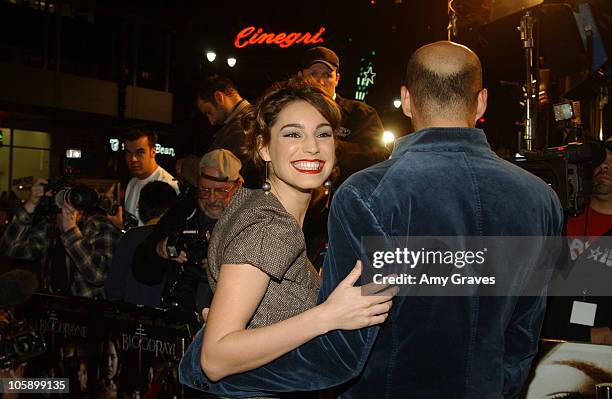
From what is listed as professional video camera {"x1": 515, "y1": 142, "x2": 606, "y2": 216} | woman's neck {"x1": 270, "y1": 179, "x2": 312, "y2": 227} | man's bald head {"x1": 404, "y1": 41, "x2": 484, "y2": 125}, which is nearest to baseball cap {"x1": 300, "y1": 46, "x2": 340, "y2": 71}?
professional video camera {"x1": 515, "y1": 142, "x2": 606, "y2": 216}

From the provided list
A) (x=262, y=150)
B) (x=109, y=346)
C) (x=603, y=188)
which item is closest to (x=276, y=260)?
(x=262, y=150)

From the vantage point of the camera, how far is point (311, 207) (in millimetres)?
3199

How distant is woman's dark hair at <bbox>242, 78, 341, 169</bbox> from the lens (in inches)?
91.7

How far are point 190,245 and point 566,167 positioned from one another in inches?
84.7

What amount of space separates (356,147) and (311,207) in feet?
3.92

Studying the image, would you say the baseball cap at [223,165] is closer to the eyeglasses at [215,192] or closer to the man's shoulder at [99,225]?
the eyeglasses at [215,192]

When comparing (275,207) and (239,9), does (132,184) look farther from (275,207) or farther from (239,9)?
(239,9)

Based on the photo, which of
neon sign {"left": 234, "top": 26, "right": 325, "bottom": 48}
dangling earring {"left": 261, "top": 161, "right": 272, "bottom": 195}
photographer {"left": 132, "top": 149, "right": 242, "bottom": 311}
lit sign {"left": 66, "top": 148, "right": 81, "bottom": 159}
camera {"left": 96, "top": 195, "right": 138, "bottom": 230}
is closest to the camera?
dangling earring {"left": 261, "top": 161, "right": 272, "bottom": 195}

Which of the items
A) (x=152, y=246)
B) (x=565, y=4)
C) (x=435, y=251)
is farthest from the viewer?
(x=565, y=4)

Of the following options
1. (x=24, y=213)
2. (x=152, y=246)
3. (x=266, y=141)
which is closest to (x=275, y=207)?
(x=266, y=141)

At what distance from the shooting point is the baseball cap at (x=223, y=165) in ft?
13.4

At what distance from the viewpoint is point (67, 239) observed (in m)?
4.23

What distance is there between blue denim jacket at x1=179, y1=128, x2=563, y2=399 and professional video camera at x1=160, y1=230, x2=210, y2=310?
193 cm

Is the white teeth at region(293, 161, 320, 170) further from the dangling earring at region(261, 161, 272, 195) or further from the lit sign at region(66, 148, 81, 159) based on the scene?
the lit sign at region(66, 148, 81, 159)
